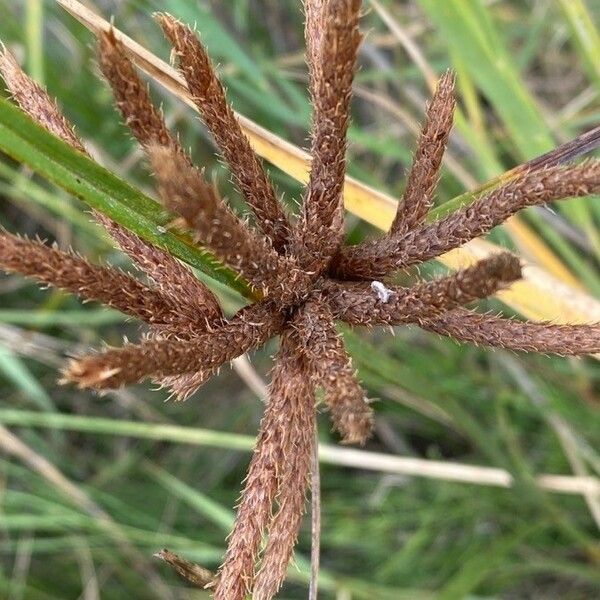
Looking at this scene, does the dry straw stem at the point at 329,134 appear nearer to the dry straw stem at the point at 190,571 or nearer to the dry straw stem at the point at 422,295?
the dry straw stem at the point at 422,295

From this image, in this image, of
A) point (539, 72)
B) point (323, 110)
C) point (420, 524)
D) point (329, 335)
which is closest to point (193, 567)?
point (329, 335)

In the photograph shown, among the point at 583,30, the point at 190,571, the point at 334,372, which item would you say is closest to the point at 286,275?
the point at 334,372

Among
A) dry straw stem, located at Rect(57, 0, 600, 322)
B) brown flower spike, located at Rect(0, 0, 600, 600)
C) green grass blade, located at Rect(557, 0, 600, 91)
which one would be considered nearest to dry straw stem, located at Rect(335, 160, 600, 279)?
brown flower spike, located at Rect(0, 0, 600, 600)

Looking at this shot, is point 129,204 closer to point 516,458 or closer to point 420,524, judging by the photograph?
point 516,458

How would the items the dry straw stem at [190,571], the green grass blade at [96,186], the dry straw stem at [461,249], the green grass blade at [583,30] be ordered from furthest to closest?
the green grass blade at [583,30]
the dry straw stem at [461,249]
the dry straw stem at [190,571]
the green grass blade at [96,186]

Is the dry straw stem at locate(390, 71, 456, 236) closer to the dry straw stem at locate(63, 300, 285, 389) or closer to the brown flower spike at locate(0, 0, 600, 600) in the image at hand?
the brown flower spike at locate(0, 0, 600, 600)

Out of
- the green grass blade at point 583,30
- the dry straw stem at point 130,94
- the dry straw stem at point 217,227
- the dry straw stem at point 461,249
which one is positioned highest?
the green grass blade at point 583,30

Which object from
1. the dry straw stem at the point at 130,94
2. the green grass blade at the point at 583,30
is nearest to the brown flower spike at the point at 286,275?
the dry straw stem at the point at 130,94
